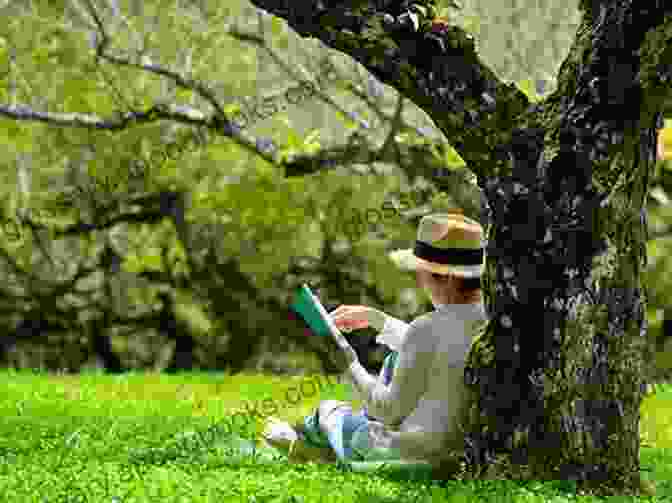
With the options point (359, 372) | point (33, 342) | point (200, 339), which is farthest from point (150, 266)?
point (359, 372)

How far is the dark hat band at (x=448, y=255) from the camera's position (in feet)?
21.5

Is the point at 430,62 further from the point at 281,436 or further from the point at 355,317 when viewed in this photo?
the point at 281,436

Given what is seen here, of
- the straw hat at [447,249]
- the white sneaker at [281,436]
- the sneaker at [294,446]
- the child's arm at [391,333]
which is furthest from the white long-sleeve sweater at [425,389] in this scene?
the white sneaker at [281,436]

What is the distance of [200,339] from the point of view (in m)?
18.6

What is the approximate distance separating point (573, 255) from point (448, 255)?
694 millimetres

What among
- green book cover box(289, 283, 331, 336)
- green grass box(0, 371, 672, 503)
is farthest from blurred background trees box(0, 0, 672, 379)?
green book cover box(289, 283, 331, 336)

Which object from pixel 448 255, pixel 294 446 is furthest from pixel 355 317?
pixel 294 446

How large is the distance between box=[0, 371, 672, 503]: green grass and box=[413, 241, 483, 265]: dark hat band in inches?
47.7

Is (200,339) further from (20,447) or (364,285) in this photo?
(20,447)

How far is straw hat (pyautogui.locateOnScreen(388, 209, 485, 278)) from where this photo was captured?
6.54 m

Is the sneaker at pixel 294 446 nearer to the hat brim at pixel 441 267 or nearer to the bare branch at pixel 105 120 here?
the hat brim at pixel 441 267

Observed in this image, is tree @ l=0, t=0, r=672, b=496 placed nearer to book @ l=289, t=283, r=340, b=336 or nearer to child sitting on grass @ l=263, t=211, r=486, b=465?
child sitting on grass @ l=263, t=211, r=486, b=465

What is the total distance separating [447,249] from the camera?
6543 mm

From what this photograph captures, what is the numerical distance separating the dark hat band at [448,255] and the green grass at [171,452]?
121 cm
